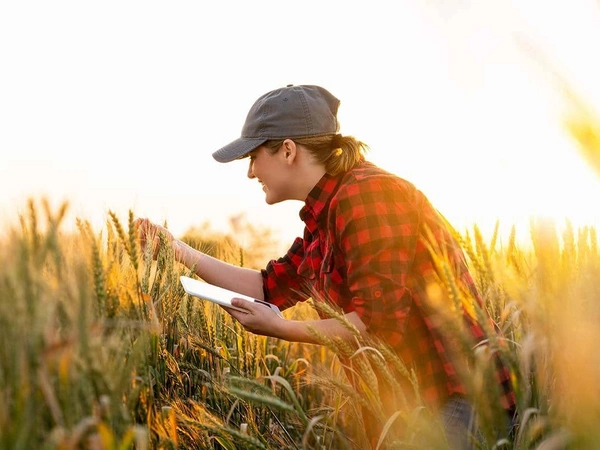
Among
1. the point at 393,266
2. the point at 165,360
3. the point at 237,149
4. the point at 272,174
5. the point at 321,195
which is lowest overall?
the point at 165,360

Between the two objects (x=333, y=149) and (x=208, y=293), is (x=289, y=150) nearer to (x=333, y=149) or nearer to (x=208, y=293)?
(x=333, y=149)

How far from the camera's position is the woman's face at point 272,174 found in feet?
8.49

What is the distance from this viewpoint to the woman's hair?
8.22 feet

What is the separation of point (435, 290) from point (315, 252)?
2.26 feet

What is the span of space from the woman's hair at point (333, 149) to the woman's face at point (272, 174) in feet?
0.10

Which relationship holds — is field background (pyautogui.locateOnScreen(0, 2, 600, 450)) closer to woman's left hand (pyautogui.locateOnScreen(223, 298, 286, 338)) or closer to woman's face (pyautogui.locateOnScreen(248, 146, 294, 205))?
woman's left hand (pyautogui.locateOnScreen(223, 298, 286, 338))

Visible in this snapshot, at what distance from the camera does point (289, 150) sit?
256 cm

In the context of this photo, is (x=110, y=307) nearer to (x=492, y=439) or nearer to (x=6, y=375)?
(x=6, y=375)

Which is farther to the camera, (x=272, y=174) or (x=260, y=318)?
(x=272, y=174)

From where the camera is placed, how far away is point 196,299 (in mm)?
2451

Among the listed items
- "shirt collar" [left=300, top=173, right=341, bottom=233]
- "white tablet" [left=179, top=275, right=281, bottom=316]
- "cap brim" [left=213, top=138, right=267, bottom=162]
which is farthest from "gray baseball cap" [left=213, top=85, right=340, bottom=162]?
"white tablet" [left=179, top=275, right=281, bottom=316]

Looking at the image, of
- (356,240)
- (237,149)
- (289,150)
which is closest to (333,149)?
(289,150)

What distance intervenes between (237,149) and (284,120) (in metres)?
0.21

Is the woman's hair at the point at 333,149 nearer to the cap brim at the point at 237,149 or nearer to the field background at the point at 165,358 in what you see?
the cap brim at the point at 237,149
